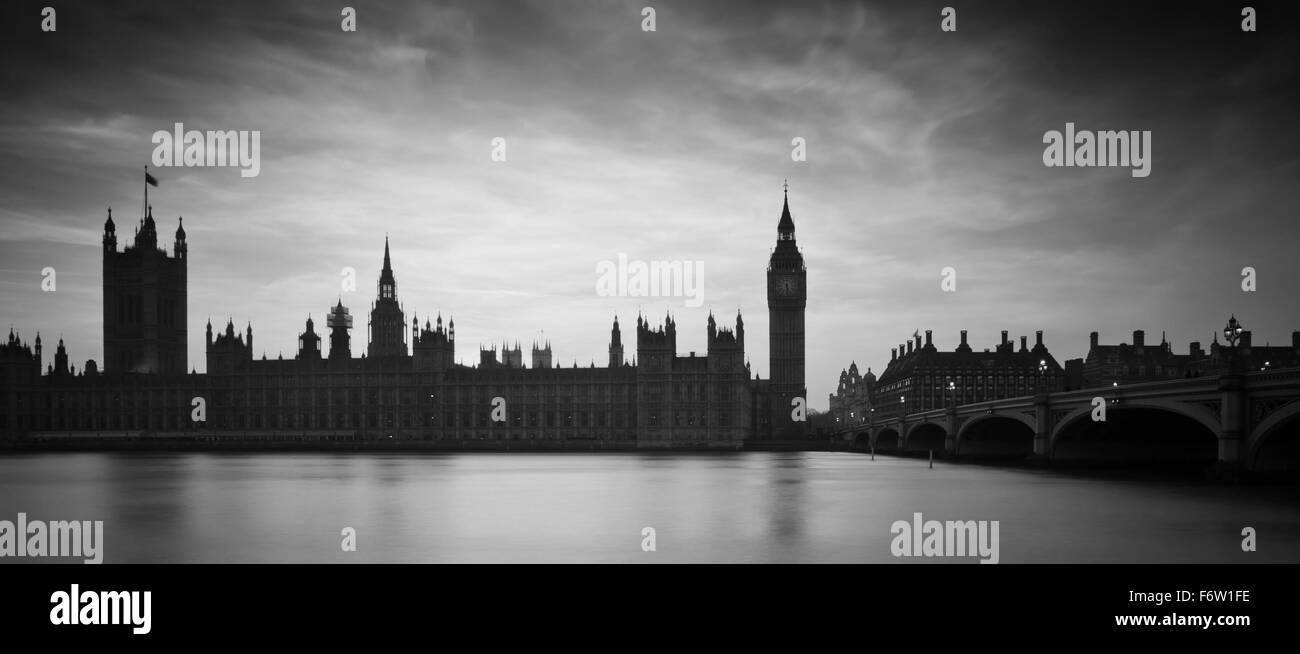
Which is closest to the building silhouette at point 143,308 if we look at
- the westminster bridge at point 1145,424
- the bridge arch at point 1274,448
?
the westminster bridge at point 1145,424

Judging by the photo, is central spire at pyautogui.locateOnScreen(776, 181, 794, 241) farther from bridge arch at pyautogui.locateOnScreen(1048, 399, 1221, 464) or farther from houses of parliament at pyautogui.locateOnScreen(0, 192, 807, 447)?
bridge arch at pyautogui.locateOnScreen(1048, 399, 1221, 464)

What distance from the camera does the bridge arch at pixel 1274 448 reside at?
3397 centimetres

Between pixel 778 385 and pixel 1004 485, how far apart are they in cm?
8580

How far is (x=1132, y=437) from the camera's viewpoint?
55688mm

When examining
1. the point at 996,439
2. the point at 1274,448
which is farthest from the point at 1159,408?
the point at 996,439

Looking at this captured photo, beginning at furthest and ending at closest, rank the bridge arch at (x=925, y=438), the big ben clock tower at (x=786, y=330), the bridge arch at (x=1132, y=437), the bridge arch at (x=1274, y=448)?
the big ben clock tower at (x=786, y=330), the bridge arch at (x=925, y=438), the bridge arch at (x=1132, y=437), the bridge arch at (x=1274, y=448)

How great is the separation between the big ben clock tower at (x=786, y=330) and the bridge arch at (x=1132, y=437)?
215 ft

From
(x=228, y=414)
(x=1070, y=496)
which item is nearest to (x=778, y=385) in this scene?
(x=228, y=414)

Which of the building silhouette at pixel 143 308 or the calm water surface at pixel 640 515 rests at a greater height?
the building silhouette at pixel 143 308

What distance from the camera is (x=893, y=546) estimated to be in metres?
23.0

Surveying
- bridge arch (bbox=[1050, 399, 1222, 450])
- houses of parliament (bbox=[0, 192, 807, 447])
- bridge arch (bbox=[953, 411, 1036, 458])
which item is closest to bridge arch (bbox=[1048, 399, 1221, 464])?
bridge arch (bbox=[1050, 399, 1222, 450])

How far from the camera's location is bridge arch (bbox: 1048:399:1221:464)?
47.0m

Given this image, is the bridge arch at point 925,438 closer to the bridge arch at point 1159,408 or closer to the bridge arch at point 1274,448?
the bridge arch at point 1159,408
